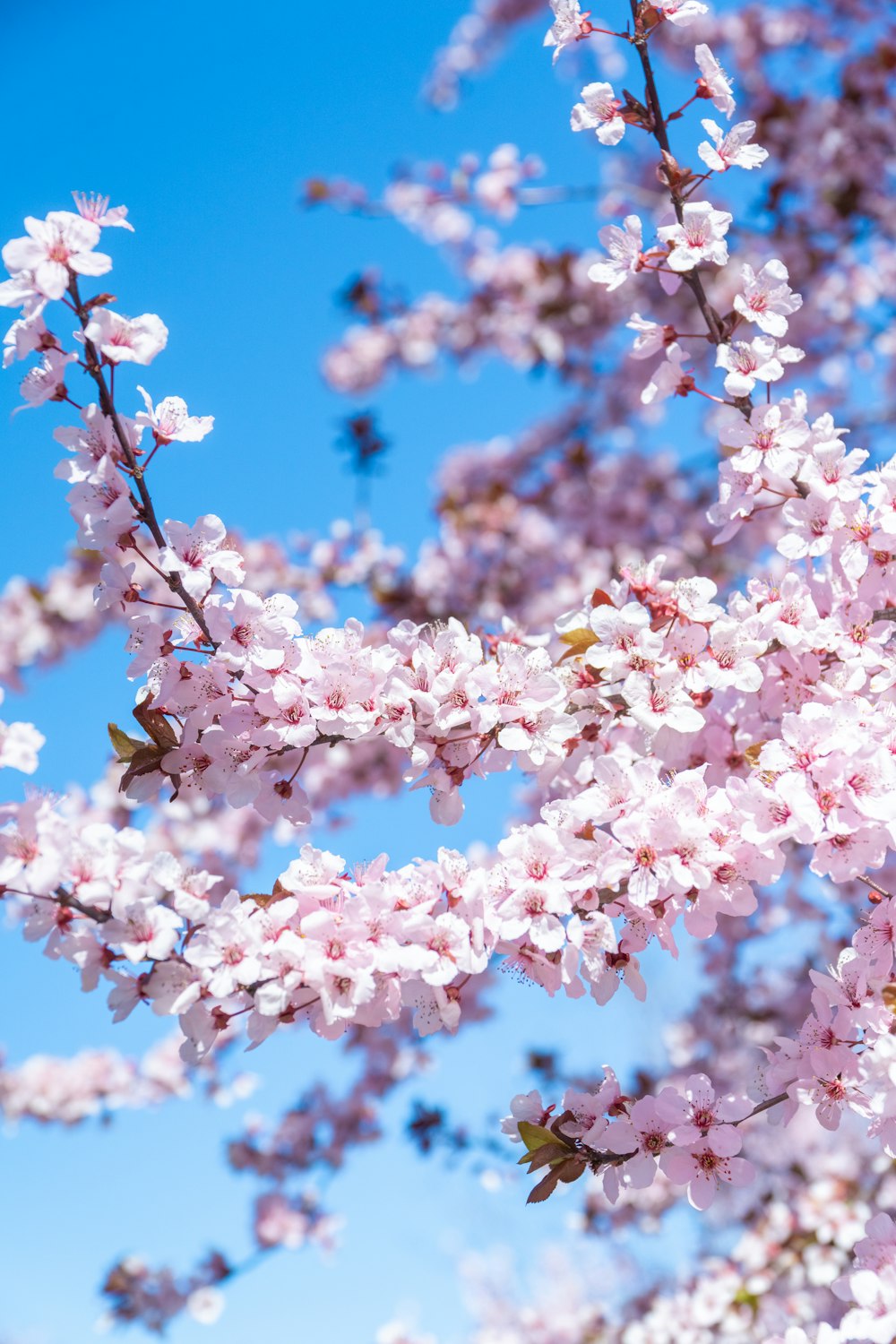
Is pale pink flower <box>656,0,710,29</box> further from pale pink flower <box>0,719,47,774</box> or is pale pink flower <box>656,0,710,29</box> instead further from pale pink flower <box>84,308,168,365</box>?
pale pink flower <box>0,719,47,774</box>

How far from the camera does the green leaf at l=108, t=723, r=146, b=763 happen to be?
206cm

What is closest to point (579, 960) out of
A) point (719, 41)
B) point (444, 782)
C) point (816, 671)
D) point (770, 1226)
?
point (444, 782)

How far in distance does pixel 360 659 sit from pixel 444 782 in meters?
0.33

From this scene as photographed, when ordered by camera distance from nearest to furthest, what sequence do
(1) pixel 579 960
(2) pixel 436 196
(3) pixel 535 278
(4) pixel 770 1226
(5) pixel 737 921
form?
1. (1) pixel 579 960
2. (4) pixel 770 1226
3. (5) pixel 737 921
4. (2) pixel 436 196
5. (3) pixel 535 278

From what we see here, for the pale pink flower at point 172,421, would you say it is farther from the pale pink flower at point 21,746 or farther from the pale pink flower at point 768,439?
the pale pink flower at point 768,439

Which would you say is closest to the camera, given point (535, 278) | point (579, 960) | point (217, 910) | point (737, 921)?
point (217, 910)

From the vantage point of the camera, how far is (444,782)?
7.00ft

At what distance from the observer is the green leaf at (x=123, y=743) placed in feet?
6.75

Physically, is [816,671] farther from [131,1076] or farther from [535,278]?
[131,1076]

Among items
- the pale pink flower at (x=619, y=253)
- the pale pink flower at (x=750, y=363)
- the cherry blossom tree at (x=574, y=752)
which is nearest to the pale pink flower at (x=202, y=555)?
the cherry blossom tree at (x=574, y=752)

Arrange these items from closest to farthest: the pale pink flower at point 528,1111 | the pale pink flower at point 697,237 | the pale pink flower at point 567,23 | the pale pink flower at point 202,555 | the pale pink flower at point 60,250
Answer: the pale pink flower at point 60,250 < the pale pink flower at point 202,555 < the pale pink flower at point 528,1111 < the pale pink flower at point 697,237 < the pale pink flower at point 567,23

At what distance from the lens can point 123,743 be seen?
2061 mm

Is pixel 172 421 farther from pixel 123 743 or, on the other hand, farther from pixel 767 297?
pixel 767 297

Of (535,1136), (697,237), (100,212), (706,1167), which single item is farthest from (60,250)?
(706,1167)
